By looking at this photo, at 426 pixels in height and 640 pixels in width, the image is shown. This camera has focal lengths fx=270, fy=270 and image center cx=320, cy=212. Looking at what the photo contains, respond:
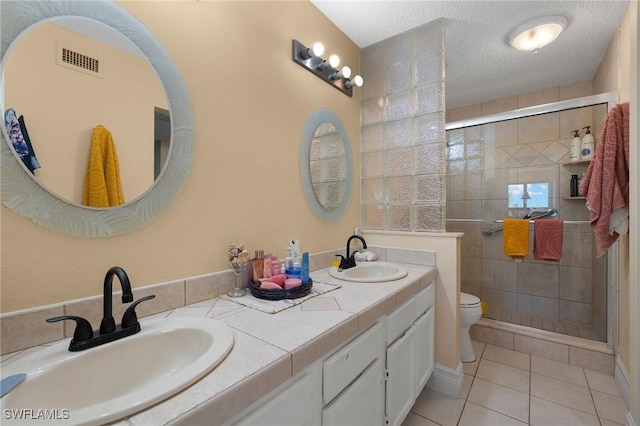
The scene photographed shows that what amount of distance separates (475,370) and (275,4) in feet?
8.79

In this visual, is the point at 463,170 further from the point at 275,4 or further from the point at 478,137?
the point at 275,4

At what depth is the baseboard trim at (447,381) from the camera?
168 centimetres

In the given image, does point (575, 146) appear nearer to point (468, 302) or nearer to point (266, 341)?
point (468, 302)

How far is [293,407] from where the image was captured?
0.72m

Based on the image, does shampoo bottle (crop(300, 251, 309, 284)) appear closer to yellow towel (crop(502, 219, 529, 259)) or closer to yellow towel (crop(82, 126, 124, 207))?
yellow towel (crop(82, 126, 124, 207))

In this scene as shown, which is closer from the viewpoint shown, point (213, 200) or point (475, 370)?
point (213, 200)

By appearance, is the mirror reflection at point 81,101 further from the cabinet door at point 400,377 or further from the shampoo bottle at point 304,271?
the cabinet door at point 400,377

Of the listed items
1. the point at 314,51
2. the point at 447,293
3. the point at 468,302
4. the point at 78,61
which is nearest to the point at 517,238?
the point at 468,302

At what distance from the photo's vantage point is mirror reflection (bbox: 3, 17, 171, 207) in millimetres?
727

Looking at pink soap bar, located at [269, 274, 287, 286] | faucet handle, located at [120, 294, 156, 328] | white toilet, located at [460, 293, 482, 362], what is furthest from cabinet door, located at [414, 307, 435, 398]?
faucet handle, located at [120, 294, 156, 328]

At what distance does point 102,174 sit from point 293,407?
884 millimetres

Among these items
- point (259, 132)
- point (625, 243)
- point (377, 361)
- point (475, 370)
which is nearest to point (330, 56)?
point (259, 132)

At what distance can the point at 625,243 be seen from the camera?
1615 millimetres

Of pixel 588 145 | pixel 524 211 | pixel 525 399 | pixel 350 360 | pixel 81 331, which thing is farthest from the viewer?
pixel 524 211
